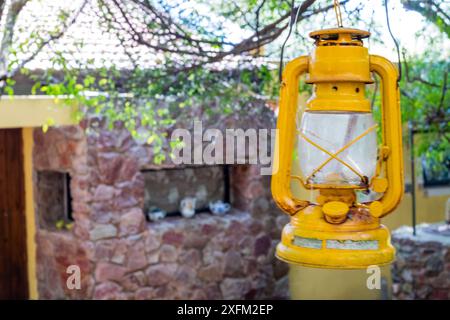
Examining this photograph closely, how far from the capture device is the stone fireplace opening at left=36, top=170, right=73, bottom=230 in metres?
5.46

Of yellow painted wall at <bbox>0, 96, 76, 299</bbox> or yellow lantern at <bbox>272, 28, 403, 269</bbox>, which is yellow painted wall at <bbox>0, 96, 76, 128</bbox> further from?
yellow lantern at <bbox>272, 28, 403, 269</bbox>

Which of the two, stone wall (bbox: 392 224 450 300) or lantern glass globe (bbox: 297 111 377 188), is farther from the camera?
stone wall (bbox: 392 224 450 300)

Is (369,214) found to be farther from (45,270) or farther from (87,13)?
(45,270)

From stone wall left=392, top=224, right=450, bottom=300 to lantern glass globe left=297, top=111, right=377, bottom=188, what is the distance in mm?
4019

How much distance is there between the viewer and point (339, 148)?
150 centimetres

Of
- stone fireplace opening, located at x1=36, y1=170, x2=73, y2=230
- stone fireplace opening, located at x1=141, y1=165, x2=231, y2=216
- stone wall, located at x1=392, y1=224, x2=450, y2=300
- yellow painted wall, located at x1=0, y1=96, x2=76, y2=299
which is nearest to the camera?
yellow painted wall, located at x1=0, y1=96, x2=76, y2=299

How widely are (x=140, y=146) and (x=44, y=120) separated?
29.8 inches

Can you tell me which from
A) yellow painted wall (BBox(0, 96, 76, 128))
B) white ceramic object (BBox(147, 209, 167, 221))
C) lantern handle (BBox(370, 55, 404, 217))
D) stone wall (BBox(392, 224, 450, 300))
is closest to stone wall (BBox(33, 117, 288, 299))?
white ceramic object (BBox(147, 209, 167, 221))

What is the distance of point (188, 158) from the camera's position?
551cm

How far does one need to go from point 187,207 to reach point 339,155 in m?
4.25

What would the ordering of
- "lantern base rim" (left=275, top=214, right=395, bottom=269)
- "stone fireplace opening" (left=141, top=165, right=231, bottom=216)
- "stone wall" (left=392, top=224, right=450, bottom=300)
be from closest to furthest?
"lantern base rim" (left=275, top=214, right=395, bottom=269)
"stone wall" (left=392, top=224, right=450, bottom=300)
"stone fireplace opening" (left=141, top=165, right=231, bottom=216)

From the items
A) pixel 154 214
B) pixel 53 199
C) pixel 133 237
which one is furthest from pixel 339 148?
pixel 53 199

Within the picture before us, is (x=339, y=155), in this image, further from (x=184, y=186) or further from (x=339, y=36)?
(x=184, y=186)

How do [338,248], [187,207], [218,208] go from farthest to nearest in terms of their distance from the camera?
1. [218,208]
2. [187,207]
3. [338,248]
